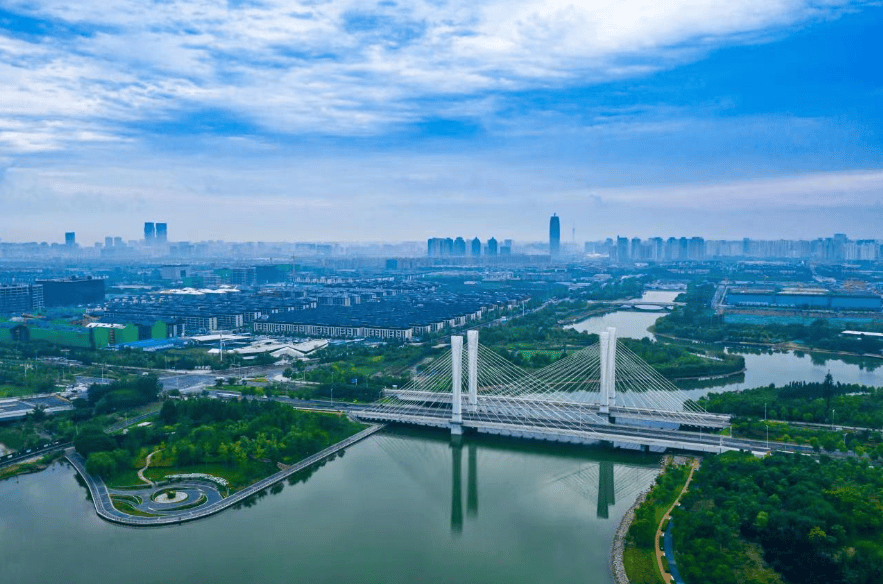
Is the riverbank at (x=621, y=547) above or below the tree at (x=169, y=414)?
below

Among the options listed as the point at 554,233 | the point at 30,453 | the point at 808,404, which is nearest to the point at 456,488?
the point at 30,453

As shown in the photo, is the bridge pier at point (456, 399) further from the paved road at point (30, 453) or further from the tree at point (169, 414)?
the paved road at point (30, 453)

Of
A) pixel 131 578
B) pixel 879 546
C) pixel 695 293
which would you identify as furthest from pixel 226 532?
pixel 695 293

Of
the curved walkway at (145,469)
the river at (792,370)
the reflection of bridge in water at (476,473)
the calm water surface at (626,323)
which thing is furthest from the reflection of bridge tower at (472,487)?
the calm water surface at (626,323)

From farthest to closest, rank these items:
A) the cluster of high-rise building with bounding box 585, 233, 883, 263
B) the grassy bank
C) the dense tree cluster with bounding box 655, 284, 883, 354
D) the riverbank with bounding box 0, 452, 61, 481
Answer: the cluster of high-rise building with bounding box 585, 233, 883, 263 < the dense tree cluster with bounding box 655, 284, 883, 354 < the riverbank with bounding box 0, 452, 61, 481 < the grassy bank

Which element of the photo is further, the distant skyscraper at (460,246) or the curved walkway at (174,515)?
the distant skyscraper at (460,246)

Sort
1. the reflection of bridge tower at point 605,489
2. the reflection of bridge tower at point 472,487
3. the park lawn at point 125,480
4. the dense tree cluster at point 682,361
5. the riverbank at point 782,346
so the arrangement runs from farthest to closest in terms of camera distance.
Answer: the riverbank at point 782,346 < the dense tree cluster at point 682,361 < the park lawn at point 125,480 < the reflection of bridge tower at point 472,487 < the reflection of bridge tower at point 605,489

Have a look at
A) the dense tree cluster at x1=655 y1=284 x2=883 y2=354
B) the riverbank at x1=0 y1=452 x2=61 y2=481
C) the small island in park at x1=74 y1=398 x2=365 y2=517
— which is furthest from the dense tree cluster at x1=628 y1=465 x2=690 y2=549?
the dense tree cluster at x1=655 y1=284 x2=883 y2=354

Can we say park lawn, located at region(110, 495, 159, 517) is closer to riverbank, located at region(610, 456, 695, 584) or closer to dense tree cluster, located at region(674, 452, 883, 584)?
riverbank, located at region(610, 456, 695, 584)
